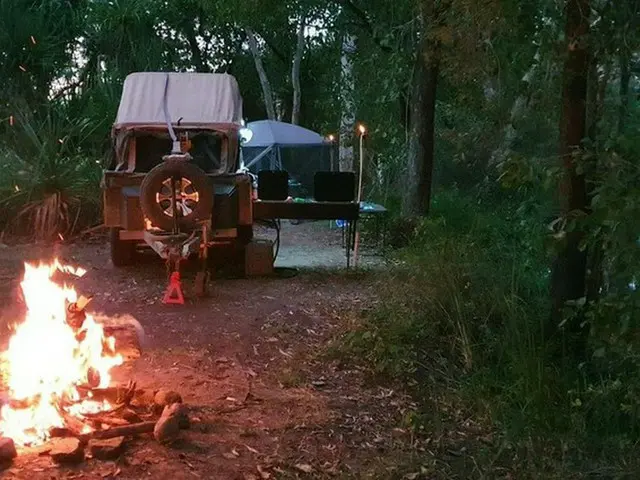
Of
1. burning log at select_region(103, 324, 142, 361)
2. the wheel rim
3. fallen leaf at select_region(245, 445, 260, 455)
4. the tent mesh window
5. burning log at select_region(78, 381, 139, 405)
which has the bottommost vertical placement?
fallen leaf at select_region(245, 445, 260, 455)

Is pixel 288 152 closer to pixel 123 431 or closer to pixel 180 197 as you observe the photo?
pixel 180 197

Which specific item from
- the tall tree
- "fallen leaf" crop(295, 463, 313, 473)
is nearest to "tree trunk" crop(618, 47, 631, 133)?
"fallen leaf" crop(295, 463, 313, 473)

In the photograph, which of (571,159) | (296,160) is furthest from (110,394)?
(296,160)

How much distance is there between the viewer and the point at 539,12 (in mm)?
5059

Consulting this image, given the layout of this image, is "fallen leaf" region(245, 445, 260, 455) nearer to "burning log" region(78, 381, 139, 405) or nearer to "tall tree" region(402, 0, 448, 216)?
"burning log" region(78, 381, 139, 405)

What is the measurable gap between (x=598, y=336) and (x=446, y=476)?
3.52 feet

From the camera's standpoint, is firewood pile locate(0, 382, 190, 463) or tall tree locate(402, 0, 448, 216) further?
tall tree locate(402, 0, 448, 216)

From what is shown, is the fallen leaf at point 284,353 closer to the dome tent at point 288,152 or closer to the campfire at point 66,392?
the campfire at point 66,392

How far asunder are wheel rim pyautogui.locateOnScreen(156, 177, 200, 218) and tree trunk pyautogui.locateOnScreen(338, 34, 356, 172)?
9.68 metres

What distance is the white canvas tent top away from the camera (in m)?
9.54

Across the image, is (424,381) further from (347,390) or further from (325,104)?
(325,104)

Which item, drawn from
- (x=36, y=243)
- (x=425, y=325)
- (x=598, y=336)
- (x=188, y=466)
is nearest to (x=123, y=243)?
(x=36, y=243)

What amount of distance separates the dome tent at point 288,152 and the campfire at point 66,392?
11.4 m

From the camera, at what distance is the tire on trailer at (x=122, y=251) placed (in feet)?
29.9
